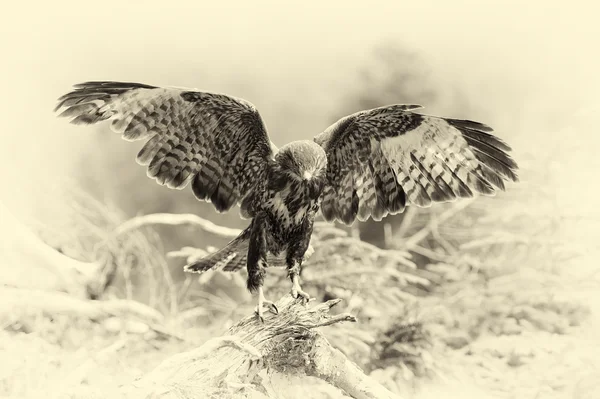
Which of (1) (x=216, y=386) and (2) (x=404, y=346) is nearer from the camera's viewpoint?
(1) (x=216, y=386)

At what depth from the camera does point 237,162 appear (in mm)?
4066

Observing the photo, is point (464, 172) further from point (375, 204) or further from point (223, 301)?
point (223, 301)

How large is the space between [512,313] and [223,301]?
3357 mm

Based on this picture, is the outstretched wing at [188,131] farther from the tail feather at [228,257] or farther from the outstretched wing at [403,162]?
the outstretched wing at [403,162]

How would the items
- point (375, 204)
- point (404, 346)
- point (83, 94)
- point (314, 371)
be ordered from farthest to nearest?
point (404, 346) < point (375, 204) < point (314, 371) < point (83, 94)

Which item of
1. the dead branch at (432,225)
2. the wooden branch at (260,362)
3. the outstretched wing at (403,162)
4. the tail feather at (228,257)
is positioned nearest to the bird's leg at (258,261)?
the wooden branch at (260,362)

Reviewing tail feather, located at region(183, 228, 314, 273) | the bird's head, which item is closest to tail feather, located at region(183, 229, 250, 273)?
tail feather, located at region(183, 228, 314, 273)

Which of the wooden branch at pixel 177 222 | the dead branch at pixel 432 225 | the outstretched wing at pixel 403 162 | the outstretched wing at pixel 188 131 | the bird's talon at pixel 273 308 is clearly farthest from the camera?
the dead branch at pixel 432 225

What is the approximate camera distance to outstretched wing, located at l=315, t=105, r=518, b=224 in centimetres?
394

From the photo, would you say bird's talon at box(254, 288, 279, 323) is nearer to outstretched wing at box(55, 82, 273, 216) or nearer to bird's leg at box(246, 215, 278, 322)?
bird's leg at box(246, 215, 278, 322)

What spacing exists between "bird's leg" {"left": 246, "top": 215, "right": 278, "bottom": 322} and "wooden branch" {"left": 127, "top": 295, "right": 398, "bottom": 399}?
12 cm

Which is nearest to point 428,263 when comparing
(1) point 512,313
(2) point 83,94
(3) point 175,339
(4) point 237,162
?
(1) point 512,313

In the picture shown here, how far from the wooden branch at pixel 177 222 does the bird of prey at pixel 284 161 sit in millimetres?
2582

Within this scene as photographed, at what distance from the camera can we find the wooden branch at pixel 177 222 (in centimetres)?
692
